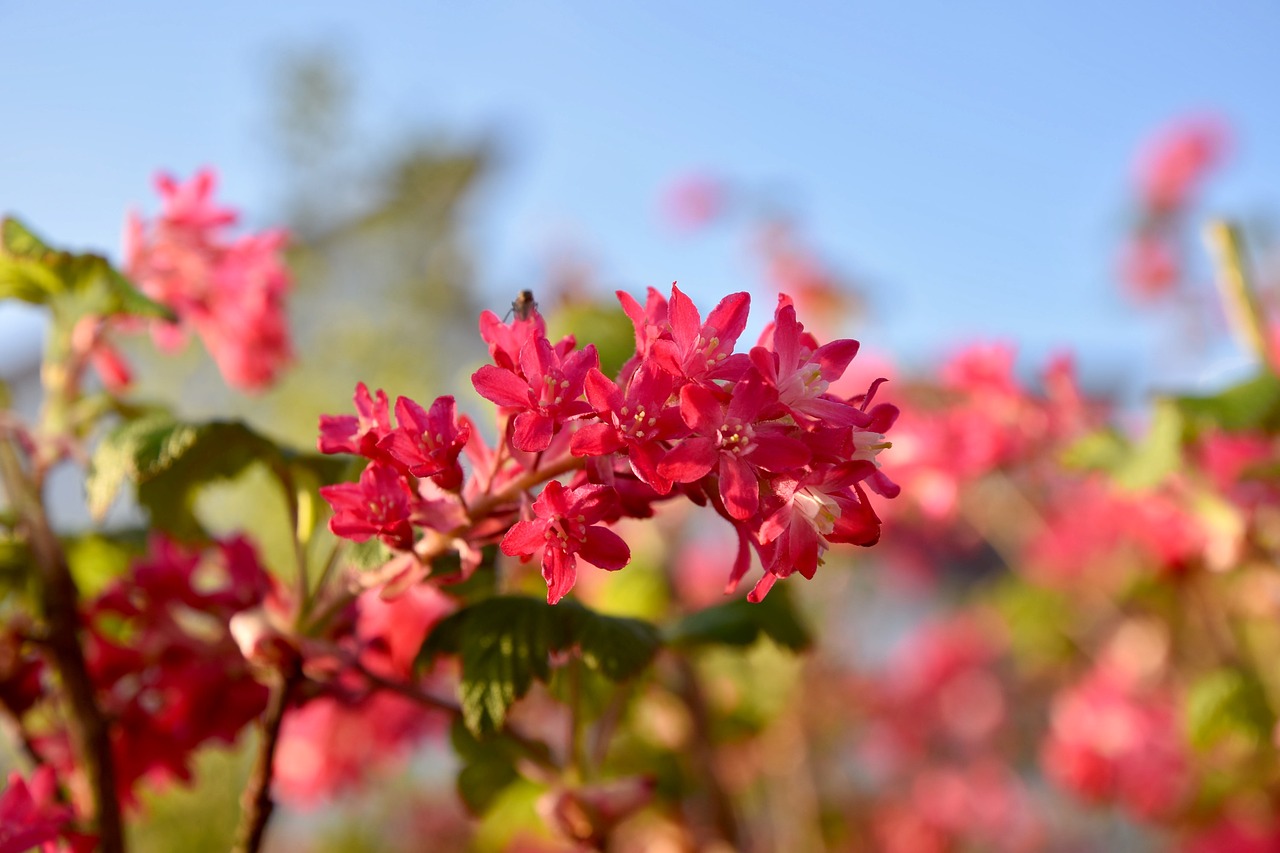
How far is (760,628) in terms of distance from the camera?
1.14 metres

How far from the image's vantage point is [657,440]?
65 cm

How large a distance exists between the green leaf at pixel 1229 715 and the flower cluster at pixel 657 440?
4.27ft

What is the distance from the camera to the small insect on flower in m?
0.73

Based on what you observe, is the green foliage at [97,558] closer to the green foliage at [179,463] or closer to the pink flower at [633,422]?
the green foliage at [179,463]

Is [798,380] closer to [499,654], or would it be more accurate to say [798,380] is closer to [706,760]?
[499,654]

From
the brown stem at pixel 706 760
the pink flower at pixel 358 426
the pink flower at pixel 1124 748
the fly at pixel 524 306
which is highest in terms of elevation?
the fly at pixel 524 306

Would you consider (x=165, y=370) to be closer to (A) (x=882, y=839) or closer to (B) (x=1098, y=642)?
(A) (x=882, y=839)

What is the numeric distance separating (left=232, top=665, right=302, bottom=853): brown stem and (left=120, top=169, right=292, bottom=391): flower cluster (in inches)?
24.0

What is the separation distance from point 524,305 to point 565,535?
18 cm

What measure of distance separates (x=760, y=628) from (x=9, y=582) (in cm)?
76

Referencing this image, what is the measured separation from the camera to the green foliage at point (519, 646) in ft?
2.54

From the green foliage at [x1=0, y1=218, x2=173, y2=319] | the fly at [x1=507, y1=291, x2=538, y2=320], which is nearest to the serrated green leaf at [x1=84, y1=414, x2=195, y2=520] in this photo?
the green foliage at [x1=0, y1=218, x2=173, y2=319]

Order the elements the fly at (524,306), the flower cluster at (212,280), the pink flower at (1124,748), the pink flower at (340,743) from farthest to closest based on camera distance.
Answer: the pink flower at (1124,748)
the pink flower at (340,743)
the flower cluster at (212,280)
the fly at (524,306)

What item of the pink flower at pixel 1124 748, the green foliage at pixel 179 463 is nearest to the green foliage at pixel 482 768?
the green foliage at pixel 179 463
